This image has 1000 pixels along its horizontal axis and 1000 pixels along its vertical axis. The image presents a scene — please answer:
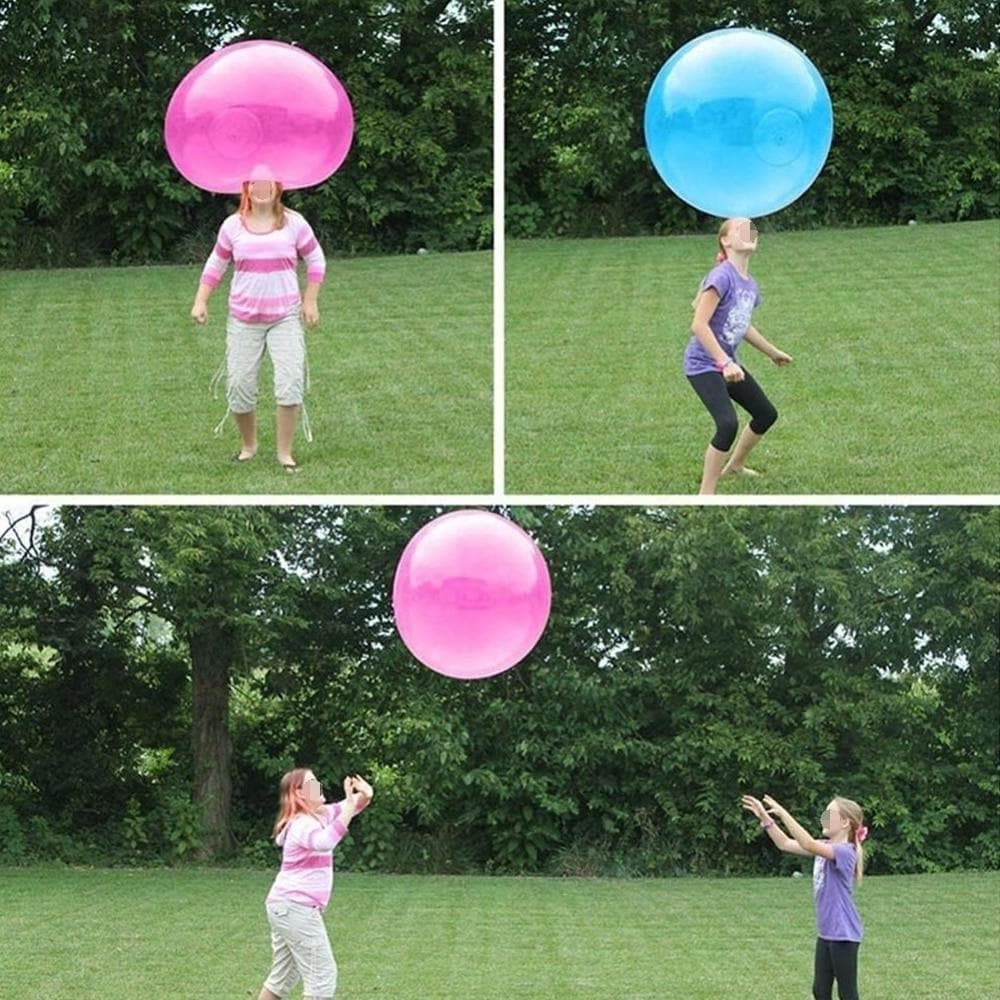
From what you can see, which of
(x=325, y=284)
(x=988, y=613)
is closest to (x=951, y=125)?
(x=988, y=613)

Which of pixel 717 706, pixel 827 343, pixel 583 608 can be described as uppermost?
pixel 827 343

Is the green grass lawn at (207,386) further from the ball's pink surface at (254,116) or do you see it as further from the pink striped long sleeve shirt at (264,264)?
the ball's pink surface at (254,116)

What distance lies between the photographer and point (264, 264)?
264 inches

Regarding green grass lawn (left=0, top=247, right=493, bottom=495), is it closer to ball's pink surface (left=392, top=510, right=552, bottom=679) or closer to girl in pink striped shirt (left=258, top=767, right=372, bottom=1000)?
ball's pink surface (left=392, top=510, right=552, bottom=679)

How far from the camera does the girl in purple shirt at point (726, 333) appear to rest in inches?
245

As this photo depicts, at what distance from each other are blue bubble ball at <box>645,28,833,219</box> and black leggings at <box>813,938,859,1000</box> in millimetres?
2719

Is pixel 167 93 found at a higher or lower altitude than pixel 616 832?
higher

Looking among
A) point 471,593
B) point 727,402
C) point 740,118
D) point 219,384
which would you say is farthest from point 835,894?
point 219,384

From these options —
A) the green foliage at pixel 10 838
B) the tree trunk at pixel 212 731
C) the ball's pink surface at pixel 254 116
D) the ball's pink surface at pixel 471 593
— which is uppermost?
the ball's pink surface at pixel 254 116

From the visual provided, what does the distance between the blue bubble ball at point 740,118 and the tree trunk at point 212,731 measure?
8.13m

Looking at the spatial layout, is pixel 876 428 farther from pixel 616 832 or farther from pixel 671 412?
pixel 616 832

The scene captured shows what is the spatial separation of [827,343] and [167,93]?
22.1 ft

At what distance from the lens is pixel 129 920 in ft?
30.9

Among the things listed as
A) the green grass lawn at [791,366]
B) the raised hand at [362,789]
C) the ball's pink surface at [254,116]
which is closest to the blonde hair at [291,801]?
the raised hand at [362,789]
